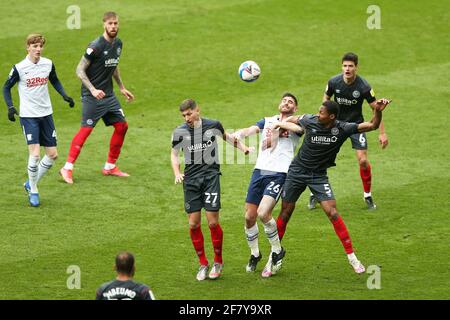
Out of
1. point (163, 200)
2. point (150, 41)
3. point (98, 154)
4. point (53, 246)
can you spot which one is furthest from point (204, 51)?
point (53, 246)

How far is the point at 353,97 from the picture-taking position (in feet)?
48.3

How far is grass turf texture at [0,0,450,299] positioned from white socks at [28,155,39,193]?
357 millimetres

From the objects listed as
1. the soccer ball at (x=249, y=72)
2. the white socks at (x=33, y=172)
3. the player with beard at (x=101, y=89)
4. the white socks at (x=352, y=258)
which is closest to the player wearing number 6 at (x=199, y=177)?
the white socks at (x=352, y=258)

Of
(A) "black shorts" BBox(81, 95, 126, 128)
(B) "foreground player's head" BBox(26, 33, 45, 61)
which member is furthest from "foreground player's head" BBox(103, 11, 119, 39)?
(B) "foreground player's head" BBox(26, 33, 45, 61)

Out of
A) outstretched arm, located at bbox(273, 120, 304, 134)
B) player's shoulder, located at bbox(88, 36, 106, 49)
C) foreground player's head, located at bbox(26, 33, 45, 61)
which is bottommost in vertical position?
outstretched arm, located at bbox(273, 120, 304, 134)

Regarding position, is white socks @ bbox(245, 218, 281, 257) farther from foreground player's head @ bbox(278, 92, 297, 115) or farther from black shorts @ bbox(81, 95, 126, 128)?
black shorts @ bbox(81, 95, 126, 128)

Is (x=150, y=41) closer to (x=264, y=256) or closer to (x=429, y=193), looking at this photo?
(x=429, y=193)

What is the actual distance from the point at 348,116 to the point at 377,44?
8.88 meters

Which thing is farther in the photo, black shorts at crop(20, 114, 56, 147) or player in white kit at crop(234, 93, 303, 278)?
black shorts at crop(20, 114, 56, 147)

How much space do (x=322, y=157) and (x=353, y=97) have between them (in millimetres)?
2852

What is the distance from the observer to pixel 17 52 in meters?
22.5

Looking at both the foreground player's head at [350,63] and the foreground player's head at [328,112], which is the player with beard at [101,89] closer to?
the foreground player's head at [350,63]

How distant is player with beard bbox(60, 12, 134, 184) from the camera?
631 inches

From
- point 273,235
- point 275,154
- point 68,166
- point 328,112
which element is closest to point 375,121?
point 328,112
